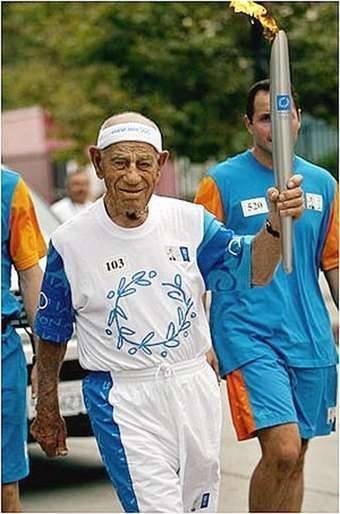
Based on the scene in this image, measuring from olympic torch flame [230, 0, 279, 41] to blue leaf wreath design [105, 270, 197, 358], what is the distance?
0.87 metres

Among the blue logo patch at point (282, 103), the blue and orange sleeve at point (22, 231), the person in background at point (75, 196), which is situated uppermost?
the person in background at point (75, 196)

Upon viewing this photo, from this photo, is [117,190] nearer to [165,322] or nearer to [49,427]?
[165,322]

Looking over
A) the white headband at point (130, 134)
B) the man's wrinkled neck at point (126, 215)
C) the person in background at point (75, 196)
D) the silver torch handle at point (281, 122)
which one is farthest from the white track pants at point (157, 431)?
the person in background at point (75, 196)

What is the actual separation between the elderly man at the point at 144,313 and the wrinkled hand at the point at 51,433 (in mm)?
188

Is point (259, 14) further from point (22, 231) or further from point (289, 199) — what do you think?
point (22, 231)

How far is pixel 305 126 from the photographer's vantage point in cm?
2484

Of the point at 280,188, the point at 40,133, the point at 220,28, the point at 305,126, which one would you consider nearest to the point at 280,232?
the point at 280,188

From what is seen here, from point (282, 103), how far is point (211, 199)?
1534mm

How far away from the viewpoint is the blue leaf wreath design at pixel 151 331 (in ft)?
15.8

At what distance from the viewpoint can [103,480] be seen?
830 cm

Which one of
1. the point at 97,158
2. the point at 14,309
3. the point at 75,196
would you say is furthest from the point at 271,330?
the point at 75,196

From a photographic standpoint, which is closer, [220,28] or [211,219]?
[211,219]

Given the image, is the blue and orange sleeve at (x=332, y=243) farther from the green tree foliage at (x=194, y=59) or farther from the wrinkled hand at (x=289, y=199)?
the green tree foliage at (x=194, y=59)

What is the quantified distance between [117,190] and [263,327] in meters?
1.36
